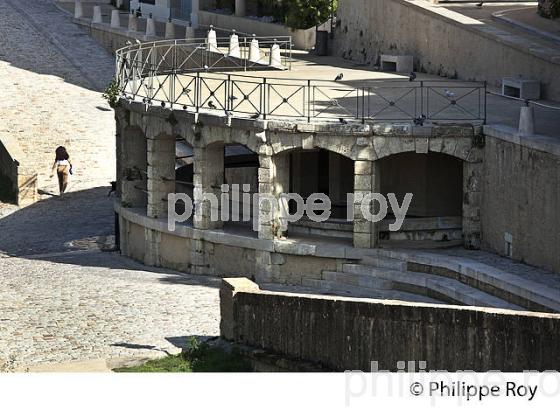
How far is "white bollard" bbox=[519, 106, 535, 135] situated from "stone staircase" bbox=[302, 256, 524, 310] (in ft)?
8.71

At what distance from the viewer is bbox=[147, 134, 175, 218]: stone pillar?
3578 centimetres

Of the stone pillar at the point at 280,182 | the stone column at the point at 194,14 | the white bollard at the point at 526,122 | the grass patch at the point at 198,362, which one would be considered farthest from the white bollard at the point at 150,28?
the grass patch at the point at 198,362

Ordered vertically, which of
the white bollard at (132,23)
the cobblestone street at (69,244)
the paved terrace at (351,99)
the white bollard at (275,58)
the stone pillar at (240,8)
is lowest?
the cobblestone street at (69,244)

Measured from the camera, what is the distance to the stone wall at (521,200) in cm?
2911

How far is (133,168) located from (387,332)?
15.3 m

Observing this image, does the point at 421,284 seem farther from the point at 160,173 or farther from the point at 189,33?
the point at 189,33

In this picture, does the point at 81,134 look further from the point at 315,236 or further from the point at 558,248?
the point at 558,248

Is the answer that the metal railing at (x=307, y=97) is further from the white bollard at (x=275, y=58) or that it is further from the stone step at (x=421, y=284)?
the stone step at (x=421, y=284)

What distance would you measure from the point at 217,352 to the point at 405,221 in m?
7.26

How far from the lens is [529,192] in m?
29.8

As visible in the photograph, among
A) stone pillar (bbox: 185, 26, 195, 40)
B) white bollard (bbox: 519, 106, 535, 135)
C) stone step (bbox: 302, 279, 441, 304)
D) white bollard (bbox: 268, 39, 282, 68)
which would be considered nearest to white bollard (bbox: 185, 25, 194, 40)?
stone pillar (bbox: 185, 26, 195, 40)

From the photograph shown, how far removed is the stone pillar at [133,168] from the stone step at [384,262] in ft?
23.1

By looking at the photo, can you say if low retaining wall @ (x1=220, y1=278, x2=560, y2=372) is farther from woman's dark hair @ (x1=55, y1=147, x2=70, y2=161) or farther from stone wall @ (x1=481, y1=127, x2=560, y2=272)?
woman's dark hair @ (x1=55, y1=147, x2=70, y2=161)

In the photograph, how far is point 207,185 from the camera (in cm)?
3450
